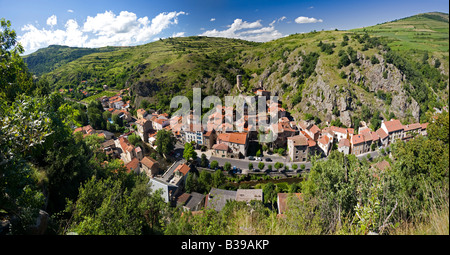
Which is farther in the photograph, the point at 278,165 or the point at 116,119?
the point at 116,119

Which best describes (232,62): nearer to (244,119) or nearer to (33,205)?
(244,119)

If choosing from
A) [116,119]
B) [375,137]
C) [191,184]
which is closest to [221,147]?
[191,184]

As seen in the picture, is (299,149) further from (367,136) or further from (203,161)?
(203,161)

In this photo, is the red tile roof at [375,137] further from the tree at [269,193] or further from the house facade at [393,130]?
the tree at [269,193]

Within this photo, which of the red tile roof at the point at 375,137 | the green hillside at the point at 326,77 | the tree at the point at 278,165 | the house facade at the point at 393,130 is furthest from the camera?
the green hillside at the point at 326,77

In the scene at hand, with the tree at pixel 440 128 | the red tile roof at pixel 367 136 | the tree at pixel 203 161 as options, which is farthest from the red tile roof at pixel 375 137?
the tree at pixel 440 128

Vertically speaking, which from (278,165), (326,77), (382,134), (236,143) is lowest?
(278,165)

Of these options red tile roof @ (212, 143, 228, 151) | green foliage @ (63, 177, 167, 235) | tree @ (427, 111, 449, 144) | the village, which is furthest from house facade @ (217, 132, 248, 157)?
tree @ (427, 111, 449, 144)

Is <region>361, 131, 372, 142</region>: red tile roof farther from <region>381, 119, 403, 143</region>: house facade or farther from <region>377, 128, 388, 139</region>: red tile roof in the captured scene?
<region>381, 119, 403, 143</region>: house facade
